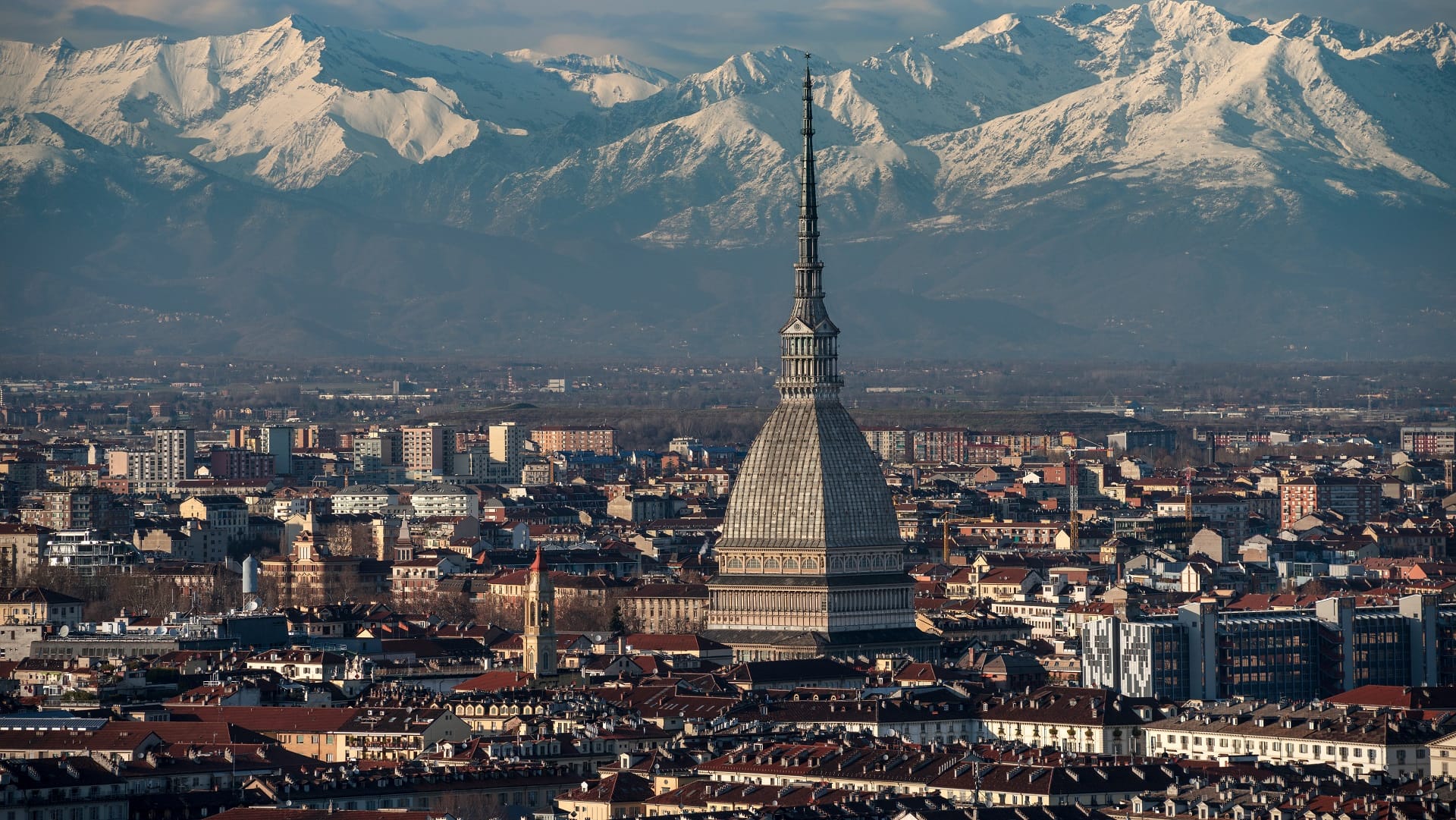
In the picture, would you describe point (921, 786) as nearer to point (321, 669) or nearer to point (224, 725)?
point (224, 725)

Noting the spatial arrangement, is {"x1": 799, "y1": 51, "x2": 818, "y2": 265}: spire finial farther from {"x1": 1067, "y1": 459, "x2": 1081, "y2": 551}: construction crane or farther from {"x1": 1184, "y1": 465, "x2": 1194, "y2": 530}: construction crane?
{"x1": 1184, "y1": 465, "x2": 1194, "y2": 530}: construction crane

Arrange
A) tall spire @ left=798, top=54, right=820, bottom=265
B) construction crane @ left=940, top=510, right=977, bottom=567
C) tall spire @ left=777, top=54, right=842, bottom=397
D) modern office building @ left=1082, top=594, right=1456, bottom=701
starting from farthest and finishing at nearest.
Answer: construction crane @ left=940, top=510, right=977, bottom=567
tall spire @ left=798, top=54, right=820, bottom=265
tall spire @ left=777, top=54, right=842, bottom=397
modern office building @ left=1082, top=594, right=1456, bottom=701

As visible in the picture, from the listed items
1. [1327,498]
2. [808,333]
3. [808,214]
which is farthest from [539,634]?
[1327,498]

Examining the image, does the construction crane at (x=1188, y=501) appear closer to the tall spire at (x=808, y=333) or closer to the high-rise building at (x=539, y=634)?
the tall spire at (x=808, y=333)

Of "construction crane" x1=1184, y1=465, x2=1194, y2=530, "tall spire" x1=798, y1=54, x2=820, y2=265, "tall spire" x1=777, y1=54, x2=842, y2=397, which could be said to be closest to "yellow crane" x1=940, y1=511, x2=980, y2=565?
"construction crane" x1=1184, y1=465, x2=1194, y2=530

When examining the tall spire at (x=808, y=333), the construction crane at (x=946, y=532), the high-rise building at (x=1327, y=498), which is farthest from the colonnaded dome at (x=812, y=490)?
the high-rise building at (x=1327, y=498)

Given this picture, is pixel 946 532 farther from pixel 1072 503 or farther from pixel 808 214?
pixel 808 214
